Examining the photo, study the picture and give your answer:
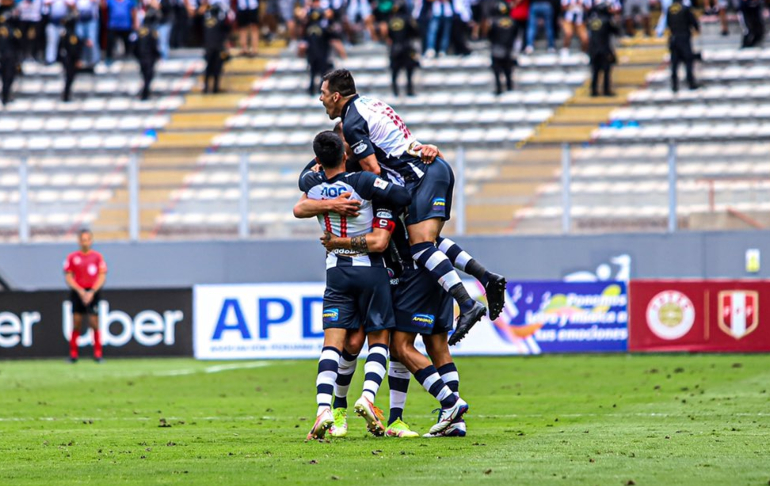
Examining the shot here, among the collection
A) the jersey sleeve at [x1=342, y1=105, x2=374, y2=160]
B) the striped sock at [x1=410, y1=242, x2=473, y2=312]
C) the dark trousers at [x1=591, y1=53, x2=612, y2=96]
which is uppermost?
the dark trousers at [x1=591, y1=53, x2=612, y2=96]

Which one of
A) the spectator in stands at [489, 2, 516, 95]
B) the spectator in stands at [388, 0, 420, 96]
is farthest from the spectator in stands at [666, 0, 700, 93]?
the spectator in stands at [388, 0, 420, 96]

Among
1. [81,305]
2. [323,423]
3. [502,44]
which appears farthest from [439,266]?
[502,44]

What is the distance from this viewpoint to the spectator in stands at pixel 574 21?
28.2m

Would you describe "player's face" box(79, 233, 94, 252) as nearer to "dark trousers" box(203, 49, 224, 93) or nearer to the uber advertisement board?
the uber advertisement board

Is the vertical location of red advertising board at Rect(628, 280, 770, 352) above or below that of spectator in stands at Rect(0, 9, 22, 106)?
below

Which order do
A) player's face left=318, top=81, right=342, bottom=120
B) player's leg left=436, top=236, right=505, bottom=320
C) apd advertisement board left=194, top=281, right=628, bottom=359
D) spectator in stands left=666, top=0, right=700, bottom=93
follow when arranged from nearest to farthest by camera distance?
player's face left=318, top=81, right=342, bottom=120, player's leg left=436, top=236, right=505, bottom=320, apd advertisement board left=194, top=281, right=628, bottom=359, spectator in stands left=666, top=0, right=700, bottom=93

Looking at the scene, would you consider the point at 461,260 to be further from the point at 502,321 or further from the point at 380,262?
the point at 502,321

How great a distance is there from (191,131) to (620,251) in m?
9.85

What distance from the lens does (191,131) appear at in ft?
91.5

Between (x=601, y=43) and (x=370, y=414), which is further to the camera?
(x=601, y=43)

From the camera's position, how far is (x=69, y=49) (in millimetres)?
29172

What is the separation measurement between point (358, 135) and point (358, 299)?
3.55ft

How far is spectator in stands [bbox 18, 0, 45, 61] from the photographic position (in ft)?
98.2

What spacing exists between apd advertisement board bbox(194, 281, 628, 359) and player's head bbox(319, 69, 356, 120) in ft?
35.3
